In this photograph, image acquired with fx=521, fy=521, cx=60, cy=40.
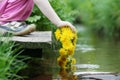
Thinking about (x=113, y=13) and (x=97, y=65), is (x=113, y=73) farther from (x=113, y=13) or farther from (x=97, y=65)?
(x=113, y=13)

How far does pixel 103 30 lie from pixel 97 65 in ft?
38.8

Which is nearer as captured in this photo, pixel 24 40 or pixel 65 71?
pixel 24 40

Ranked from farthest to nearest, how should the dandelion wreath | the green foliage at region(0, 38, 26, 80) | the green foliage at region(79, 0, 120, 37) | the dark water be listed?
the green foliage at region(79, 0, 120, 37) < the dark water < the dandelion wreath < the green foliage at region(0, 38, 26, 80)

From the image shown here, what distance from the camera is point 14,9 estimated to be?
5395 mm

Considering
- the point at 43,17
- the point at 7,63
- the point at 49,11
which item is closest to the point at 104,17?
the point at 43,17

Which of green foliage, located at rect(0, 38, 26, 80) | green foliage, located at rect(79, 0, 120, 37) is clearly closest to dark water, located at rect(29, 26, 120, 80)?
green foliage, located at rect(0, 38, 26, 80)

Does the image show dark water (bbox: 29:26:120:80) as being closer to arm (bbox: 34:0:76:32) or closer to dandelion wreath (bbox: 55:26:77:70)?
dandelion wreath (bbox: 55:26:77:70)

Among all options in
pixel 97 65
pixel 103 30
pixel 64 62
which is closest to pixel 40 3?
pixel 64 62

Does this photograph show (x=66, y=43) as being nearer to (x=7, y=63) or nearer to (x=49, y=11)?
(x=49, y=11)

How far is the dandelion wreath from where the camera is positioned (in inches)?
206

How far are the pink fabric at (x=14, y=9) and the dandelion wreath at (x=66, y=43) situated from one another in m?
0.40

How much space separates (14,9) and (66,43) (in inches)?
25.3

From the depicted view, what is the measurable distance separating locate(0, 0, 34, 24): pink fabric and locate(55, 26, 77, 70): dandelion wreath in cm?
40

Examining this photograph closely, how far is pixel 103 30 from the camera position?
1859 cm
